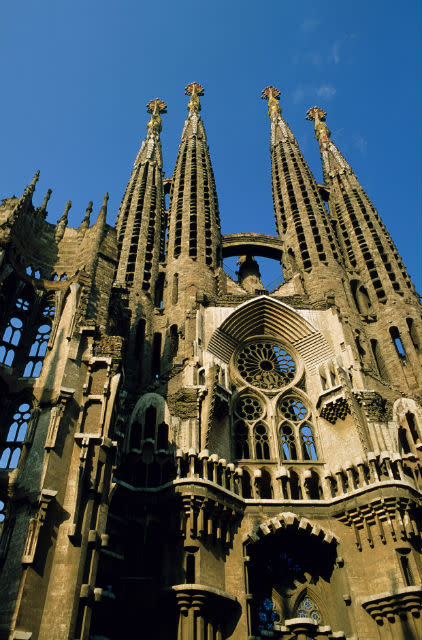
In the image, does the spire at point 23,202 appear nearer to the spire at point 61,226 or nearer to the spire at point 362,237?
the spire at point 61,226

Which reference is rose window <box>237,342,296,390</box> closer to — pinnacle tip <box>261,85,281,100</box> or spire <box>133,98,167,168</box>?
spire <box>133,98,167,168</box>

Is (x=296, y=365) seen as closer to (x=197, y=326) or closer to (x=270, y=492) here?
(x=197, y=326)

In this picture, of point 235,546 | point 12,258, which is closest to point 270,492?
point 235,546

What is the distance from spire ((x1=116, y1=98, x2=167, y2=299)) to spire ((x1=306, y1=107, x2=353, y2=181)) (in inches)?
491

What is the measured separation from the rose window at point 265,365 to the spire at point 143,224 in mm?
6368

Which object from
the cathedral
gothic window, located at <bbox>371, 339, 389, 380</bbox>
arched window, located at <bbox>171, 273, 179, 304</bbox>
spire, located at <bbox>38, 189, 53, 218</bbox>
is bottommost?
the cathedral

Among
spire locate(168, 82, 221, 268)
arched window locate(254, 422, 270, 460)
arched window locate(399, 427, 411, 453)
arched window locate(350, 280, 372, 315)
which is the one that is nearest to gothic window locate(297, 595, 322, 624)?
arched window locate(254, 422, 270, 460)

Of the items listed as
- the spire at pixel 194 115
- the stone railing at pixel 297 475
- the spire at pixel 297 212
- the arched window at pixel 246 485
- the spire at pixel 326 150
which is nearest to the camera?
the stone railing at pixel 297 475

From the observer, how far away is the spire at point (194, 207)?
1175 inches

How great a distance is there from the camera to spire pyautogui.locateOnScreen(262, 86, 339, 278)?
30.4 m

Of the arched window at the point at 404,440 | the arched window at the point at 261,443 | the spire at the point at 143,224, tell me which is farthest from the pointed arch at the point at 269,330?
the spire at the point at 143,224

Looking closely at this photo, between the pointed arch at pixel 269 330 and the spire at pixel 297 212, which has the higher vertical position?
the spire at pixel 297 212

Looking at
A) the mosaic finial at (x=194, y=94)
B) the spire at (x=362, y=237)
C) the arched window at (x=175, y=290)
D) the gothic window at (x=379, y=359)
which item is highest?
the mosaic finial at (x=194, y=94)

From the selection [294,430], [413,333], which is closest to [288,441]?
[294,430]
